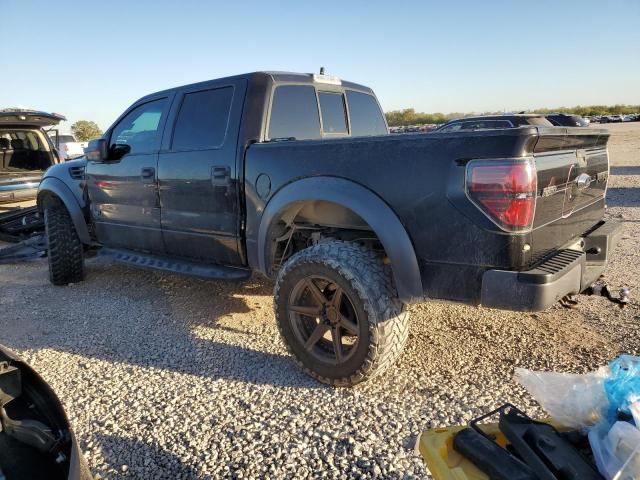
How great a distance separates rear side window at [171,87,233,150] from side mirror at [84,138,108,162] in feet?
3.24

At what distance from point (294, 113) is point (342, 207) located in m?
1.21

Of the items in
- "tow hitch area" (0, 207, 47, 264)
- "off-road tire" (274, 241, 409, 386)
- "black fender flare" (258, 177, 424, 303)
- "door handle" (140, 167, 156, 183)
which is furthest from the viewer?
"tow hitch area" (0, 207, 47, 264)

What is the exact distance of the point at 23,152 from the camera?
35.1 ft

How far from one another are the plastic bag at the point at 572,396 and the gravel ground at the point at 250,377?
2.56 feet

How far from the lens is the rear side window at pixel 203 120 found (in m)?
3.83

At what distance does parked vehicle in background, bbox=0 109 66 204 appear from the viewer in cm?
887

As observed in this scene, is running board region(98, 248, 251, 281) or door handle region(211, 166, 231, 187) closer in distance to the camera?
door handle region(211, 166, 231, 187)

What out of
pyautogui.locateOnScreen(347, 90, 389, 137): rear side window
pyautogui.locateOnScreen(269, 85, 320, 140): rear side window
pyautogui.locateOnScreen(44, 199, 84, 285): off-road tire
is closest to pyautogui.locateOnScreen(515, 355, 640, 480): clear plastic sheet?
pyautogui.locateOnScreen(269, 85, 320, 140): rear side window

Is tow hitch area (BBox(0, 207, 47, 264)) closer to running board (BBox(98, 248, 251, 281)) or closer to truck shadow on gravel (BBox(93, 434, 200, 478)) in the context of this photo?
running board (BBox(98, 248, 251, 281))

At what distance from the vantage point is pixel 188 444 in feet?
8.14

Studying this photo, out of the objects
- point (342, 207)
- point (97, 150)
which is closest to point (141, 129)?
point (97, 150)

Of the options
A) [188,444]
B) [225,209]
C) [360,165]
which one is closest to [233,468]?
[188,444]

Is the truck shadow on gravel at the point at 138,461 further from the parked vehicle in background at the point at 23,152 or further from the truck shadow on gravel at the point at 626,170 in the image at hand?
the truck shadow on gravel at the point at 626,170

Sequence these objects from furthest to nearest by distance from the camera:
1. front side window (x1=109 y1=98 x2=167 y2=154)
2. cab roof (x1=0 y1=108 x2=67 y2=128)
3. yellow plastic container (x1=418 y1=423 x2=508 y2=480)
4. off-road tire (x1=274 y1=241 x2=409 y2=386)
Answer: cab roof (x1=0 y1=108 x2=67 y2=128) < front side window (x1=109 y1=98 x2=167 y2=154) < off-road tire (x1=274 y1=241 x2=409 y2=386) < yellow plastic container (x1=418 y1=423 x2=508 y2=480)
